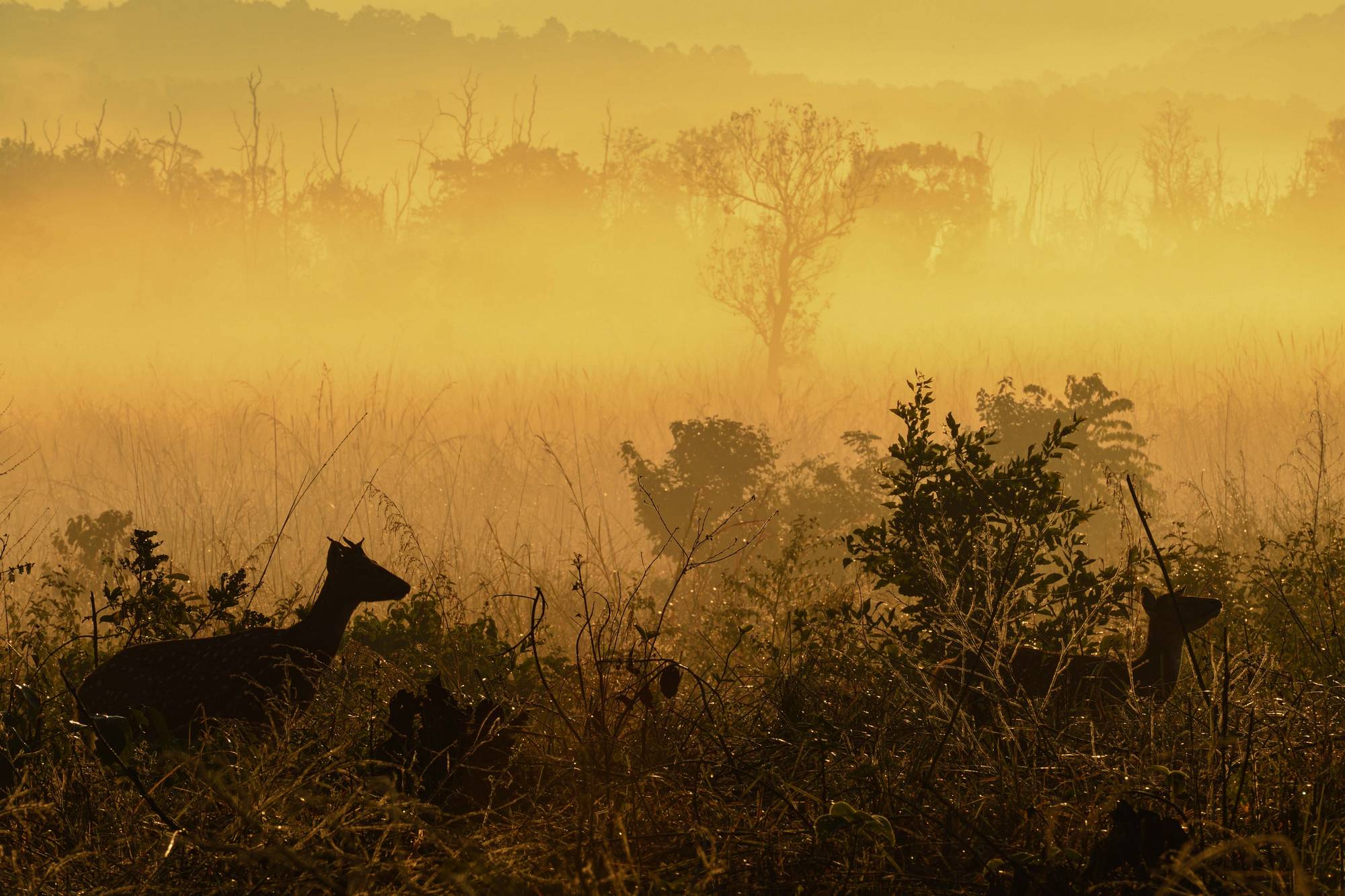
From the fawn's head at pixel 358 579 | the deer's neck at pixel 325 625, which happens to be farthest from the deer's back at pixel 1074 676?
the deer's neck at pixel 325 625

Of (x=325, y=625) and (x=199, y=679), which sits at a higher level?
(x=325, y=625)

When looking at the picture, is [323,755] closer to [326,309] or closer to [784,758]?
[784,758]

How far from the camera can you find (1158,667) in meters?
3.95

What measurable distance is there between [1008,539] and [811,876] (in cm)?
237

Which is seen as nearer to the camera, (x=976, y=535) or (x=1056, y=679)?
(x=1056, y=679)

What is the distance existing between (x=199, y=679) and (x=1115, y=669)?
2899 mm

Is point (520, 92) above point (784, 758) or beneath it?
above

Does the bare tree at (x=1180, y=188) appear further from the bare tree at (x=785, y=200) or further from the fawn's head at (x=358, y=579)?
the fawn's head at (x=358, y=579)

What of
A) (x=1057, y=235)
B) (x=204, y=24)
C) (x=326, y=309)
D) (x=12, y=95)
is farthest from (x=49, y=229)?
(x=204, y=24)

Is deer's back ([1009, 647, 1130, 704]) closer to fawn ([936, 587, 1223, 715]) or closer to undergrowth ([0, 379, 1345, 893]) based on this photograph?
fawn ([936, 587, 1223, 715])

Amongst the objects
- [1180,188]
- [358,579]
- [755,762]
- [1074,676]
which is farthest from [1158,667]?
[1180,188]

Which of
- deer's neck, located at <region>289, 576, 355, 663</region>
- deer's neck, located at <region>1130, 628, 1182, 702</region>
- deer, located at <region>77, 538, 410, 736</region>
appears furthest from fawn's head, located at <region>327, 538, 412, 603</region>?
deer's neck, located at <region>1130, 628, 1182, 702</region>

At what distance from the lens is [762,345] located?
30.6 meters

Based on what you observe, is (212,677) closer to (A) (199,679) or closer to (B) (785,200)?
(A) (199,679)
